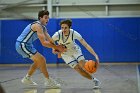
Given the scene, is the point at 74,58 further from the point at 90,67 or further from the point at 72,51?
the point at 90,67

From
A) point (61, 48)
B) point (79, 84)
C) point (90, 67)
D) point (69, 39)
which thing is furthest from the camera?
point (79, 84)

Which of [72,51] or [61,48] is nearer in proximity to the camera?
[61,48]

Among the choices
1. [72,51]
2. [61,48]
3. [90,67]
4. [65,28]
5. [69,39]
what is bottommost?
[90,67]

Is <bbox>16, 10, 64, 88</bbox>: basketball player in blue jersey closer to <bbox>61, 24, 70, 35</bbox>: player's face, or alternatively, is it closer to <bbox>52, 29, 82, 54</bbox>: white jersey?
<bbox>52, 29, 82, 54</bbox>: white jersey

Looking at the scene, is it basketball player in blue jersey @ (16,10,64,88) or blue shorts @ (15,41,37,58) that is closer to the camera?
basketball player in blue jersey @ (16,10,64,88)

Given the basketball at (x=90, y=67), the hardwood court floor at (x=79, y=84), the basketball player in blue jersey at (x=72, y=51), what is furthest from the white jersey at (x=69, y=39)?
the hardwood court floor at (x=79, y=84)

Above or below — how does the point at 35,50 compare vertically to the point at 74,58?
above

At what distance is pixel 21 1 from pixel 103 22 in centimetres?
488

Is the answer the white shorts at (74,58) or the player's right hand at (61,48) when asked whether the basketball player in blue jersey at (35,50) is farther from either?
the white shorts at (74,58)

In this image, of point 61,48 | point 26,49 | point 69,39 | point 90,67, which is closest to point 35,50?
point 26,49

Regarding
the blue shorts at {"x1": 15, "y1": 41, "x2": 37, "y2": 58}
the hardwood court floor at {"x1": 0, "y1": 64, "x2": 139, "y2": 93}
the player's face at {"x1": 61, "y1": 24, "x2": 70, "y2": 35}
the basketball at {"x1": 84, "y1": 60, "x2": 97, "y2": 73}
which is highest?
the player's face at {"x1": 61, "y1": 24, "x2": 70, "y2": 35}

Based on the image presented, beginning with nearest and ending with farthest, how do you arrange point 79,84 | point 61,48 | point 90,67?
point 90,67
point 61,48
point 79,84

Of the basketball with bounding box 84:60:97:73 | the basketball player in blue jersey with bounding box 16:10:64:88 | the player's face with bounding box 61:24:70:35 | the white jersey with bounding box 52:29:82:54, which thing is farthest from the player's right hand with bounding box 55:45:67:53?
the basketball with bounding box 84:60:97:73

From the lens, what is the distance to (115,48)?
15531 mm
